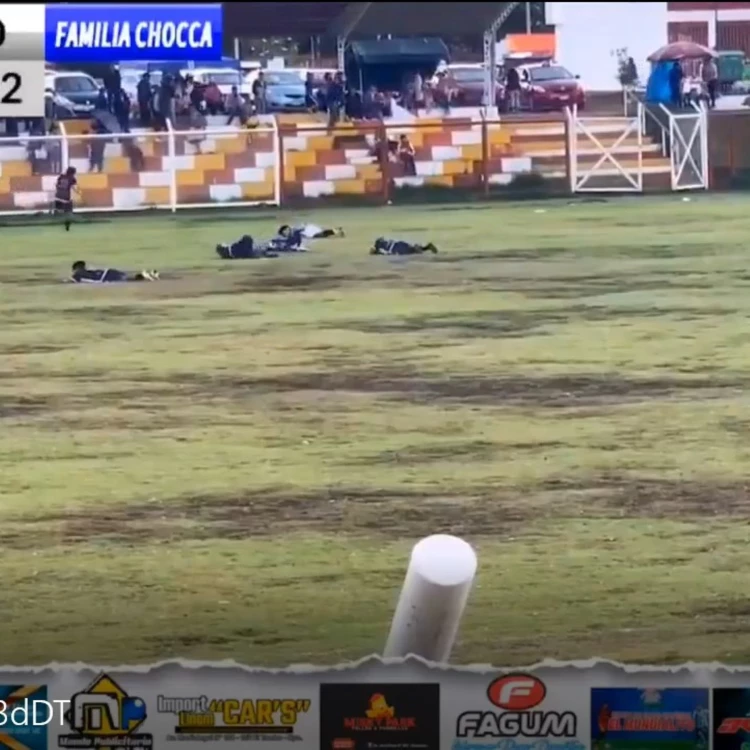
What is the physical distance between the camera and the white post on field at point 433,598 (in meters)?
5.12

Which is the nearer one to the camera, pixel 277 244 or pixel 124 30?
pixel 124 30

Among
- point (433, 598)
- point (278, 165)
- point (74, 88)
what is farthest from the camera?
point (278, 165)

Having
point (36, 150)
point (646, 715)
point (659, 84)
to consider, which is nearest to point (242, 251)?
point (36, 150)

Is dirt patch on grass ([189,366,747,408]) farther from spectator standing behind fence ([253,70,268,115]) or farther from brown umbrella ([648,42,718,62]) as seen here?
brown umbrella ([648,42,718,62])

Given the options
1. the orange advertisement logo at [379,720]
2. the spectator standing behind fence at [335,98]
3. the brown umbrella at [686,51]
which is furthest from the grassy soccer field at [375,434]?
the brown umbrella at [686,51]

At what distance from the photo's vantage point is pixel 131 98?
5.26 metres

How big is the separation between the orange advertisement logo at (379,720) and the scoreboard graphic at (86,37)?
1596 mm

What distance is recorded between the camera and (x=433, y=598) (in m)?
5.12

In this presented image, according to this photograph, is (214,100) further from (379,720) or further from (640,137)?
(379,720)

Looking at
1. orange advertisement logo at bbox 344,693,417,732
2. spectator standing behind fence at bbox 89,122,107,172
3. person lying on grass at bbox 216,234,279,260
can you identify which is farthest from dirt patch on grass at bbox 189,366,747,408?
orange advertisement logo at bbox 344,693,417,732

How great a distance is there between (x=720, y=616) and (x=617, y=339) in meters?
0.71

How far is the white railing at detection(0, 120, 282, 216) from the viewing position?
5.27 m

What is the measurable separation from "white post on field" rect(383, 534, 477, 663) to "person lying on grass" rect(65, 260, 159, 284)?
94cm

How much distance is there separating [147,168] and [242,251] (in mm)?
306
